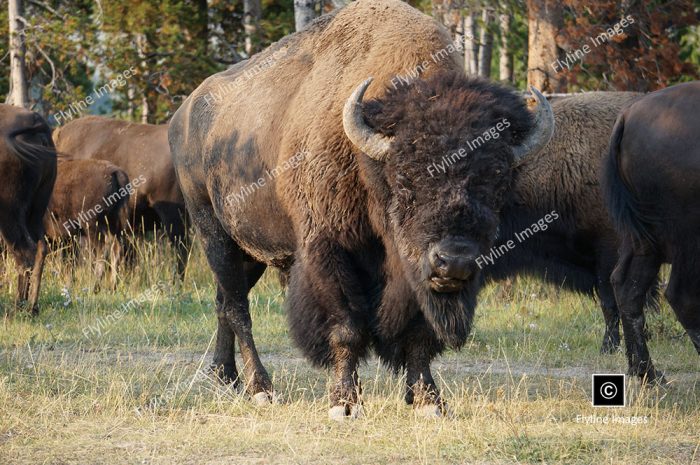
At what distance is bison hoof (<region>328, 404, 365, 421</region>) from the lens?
589 centimetres

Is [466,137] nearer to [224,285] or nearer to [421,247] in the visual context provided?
[421,247]

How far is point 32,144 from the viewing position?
10.8 meters

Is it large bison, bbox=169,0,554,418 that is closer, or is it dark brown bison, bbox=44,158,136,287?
large bison, bbox=169,0,554,418

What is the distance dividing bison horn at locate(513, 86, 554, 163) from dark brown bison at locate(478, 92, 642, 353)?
3.56 metres

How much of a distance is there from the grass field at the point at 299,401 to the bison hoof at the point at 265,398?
3.6 inches

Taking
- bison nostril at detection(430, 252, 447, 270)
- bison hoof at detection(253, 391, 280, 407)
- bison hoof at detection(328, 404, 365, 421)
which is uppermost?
bison nostril at detection(430, 252, 447, 270)

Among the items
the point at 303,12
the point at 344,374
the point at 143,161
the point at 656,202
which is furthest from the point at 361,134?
the point at 143,161

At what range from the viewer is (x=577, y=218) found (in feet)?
30.7

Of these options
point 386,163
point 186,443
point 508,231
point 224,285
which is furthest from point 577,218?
point 186,443

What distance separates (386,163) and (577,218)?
4203mm

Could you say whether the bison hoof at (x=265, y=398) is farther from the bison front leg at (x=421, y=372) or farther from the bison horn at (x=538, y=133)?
the bison horn at (x=538, y=133)

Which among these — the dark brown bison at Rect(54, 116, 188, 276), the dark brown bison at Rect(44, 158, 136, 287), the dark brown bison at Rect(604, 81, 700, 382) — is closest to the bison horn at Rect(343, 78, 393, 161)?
the dark brown bison at Rect(604, 81, 700, 382)

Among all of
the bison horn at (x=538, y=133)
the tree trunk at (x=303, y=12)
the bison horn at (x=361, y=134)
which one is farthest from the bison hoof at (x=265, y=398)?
the tree trunk at (x=303, y=12)

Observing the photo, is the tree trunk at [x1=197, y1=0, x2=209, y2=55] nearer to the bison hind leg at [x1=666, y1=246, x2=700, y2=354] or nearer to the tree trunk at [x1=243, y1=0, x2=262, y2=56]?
the tree trunk at [x1=243, y1=0, x2=262, y2=56]
